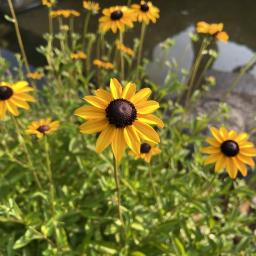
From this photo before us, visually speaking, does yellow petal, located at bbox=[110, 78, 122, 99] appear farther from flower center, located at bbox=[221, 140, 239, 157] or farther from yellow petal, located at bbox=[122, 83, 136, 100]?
flower center, located at bbox=[221, 140, 239, 157]

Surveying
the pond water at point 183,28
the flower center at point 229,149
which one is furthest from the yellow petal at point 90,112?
the pond water at point 183,28

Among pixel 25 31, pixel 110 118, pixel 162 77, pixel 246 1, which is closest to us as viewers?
pixel 110 118

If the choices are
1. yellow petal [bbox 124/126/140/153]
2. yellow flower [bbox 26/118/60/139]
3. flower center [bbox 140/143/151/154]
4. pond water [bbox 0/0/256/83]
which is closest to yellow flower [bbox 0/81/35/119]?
yellow flower [bbox 26/118/60/139]

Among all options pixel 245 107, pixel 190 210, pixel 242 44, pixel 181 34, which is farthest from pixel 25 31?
pixel 190 210

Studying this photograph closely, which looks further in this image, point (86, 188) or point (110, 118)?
point (86, 188)

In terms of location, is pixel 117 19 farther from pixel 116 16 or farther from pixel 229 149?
pixel 229 149

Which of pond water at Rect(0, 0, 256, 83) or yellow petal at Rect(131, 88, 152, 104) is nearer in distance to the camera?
yellow petal at Rect(131, 88, 152, 104)

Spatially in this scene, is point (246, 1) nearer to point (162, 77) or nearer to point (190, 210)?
point (162, 77)
